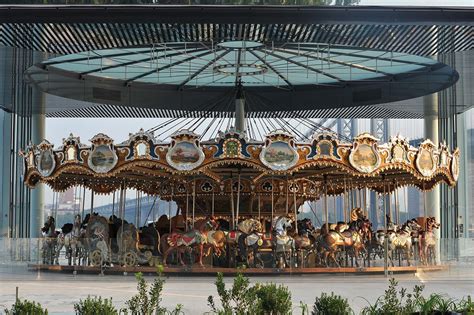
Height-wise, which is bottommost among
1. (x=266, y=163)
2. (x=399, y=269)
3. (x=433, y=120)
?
(x=399, y=269)

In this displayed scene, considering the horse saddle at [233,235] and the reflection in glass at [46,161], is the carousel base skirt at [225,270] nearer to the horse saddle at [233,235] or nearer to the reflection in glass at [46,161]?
the horse saddle at [233,235]

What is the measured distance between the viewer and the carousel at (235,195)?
20.6 metres

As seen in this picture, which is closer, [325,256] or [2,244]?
[325,256]

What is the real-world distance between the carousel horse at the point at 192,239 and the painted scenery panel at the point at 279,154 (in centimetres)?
258

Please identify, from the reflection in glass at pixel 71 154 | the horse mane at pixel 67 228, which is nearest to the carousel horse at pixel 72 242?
the horse mane at pixel 67 228

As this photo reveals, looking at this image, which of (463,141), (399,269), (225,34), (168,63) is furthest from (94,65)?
(463,141)

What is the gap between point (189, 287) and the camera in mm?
16203

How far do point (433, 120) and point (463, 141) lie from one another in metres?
2.91

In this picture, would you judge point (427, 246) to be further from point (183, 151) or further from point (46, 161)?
point (46, 161)

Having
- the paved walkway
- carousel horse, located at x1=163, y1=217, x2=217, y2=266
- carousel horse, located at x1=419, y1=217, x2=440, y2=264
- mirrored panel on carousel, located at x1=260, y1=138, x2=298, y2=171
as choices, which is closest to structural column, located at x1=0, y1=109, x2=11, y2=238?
the paved walkway

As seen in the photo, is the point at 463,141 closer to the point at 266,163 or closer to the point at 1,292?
the point at 266,163

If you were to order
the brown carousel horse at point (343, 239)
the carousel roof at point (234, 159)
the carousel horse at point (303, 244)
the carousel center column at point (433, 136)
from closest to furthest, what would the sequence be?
the carousel roof at point (234, 159) < the carousel horse at point (303, 244) < the brown carousel horse at point (343, 239) < the carousel center column at point (433, 136)

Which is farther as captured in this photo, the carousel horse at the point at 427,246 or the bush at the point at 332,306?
the carousel horse at the point at 427,246

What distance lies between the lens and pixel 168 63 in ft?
81.4
